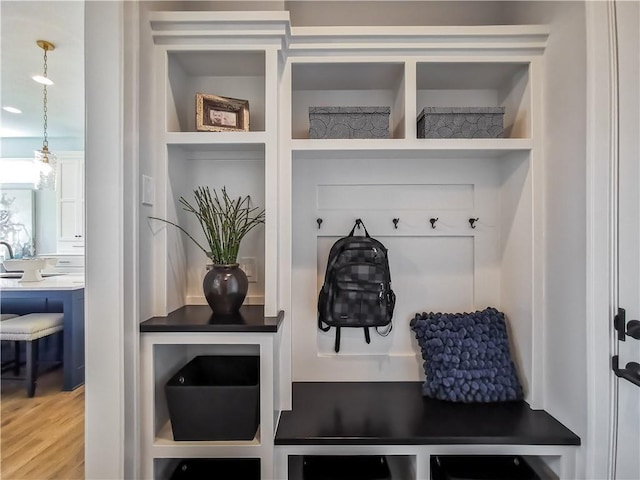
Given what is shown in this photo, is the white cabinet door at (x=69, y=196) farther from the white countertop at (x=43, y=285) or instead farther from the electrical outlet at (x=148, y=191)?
the electrical outlet at (x=148, y=191)

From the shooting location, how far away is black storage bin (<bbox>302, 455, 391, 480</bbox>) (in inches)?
51.8

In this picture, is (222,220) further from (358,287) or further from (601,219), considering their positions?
(601,219)

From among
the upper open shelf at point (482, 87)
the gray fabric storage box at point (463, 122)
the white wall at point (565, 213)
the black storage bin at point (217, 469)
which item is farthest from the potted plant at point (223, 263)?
the white wall at point (565, 213)

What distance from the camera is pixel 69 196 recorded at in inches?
184

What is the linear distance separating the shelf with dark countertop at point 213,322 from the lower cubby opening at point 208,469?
52 centimetres

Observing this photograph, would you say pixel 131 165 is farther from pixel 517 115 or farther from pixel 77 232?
pixel 77 232

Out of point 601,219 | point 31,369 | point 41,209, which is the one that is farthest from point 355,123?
point 41,209

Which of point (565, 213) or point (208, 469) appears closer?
point (565, 213)

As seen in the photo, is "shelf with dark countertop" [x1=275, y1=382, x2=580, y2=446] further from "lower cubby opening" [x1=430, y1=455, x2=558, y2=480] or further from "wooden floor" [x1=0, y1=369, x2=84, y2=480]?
"wooden floor" [x1=0, y1=369, x2=84, y2=480]

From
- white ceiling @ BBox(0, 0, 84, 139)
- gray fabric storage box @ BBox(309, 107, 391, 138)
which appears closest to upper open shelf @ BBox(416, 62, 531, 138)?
gray fabric storage box @ BBox(309, 107, 391, 138)

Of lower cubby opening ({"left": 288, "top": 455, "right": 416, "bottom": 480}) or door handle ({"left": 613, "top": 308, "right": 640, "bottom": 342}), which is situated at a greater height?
door handle ({"left": 613, "top": 308, "right": 640, "bottom": 342})

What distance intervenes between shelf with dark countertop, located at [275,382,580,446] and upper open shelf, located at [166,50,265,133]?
1.27 meters

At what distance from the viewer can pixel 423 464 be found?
1.26 metres

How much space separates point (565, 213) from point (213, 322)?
1.35 meters
